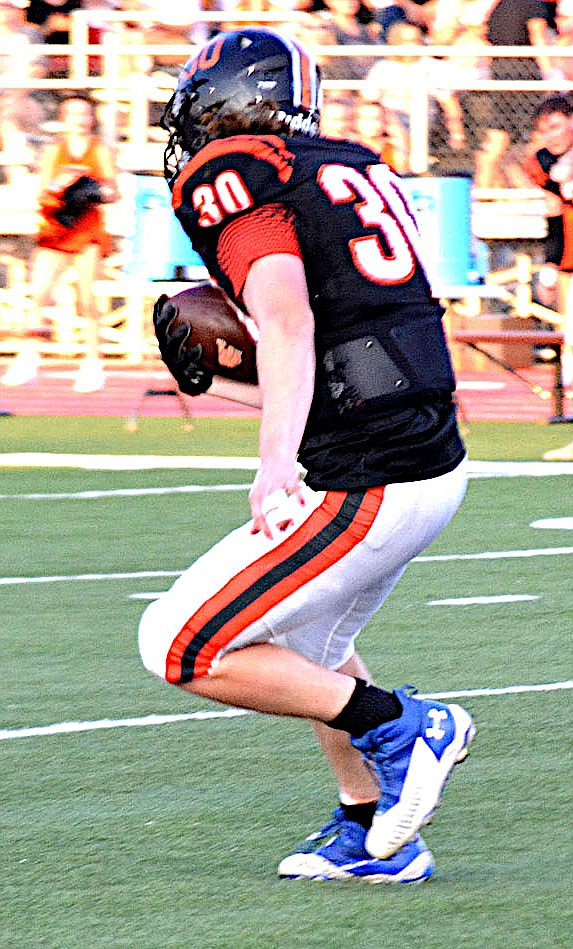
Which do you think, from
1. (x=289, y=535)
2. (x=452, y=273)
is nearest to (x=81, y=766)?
(x=289, y=535)

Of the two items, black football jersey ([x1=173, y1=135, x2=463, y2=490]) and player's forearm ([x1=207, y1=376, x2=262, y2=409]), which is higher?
black football jersey ([x1=173, y1=135, x2=463, y2=490])

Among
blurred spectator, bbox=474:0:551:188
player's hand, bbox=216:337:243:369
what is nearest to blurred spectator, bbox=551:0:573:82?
blurred spectator, bbox=474:0:551:188

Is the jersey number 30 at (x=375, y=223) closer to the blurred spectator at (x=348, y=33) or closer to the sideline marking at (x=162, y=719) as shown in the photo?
the sideline marking at (x=162, y=719)

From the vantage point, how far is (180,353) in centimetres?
410

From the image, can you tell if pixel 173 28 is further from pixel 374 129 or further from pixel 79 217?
pixel 79 217

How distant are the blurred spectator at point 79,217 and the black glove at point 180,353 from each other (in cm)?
1138

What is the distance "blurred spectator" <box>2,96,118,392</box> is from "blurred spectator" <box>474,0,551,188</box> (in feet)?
13.8

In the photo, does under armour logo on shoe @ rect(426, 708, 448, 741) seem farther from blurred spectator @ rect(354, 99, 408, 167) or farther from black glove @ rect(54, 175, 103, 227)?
blurred spectator @ rect(354, 99, 408, 167)

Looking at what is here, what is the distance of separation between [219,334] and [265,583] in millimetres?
545

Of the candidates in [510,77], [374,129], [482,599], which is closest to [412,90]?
[510,77]

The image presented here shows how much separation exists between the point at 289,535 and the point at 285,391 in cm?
31

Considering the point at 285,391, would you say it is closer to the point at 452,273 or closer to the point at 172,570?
the point at 172,570

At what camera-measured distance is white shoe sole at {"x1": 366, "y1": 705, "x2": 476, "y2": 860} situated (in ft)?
13.1

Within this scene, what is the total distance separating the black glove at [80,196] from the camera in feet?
50.4
